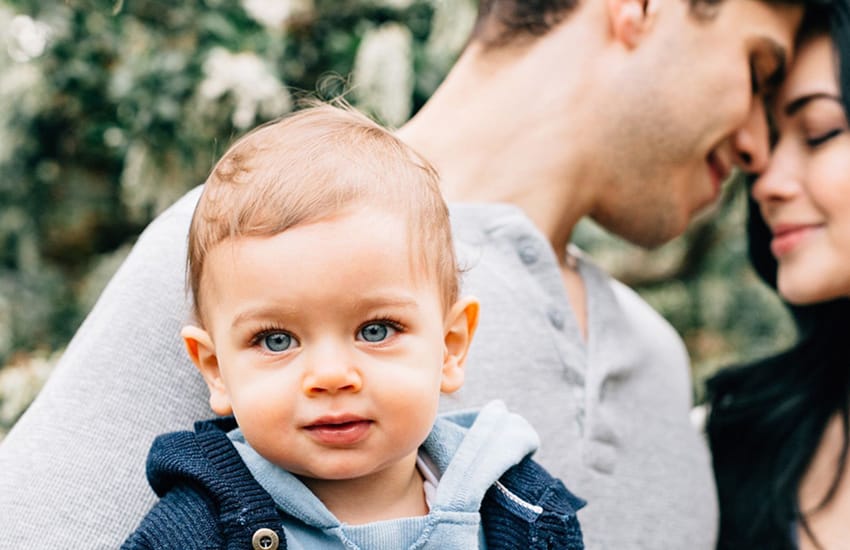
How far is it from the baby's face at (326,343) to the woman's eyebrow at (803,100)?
1.39 metres

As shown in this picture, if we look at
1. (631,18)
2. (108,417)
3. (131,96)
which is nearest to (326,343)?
(108,417)

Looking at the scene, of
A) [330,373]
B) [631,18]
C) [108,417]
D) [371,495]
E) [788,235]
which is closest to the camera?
[330,373]

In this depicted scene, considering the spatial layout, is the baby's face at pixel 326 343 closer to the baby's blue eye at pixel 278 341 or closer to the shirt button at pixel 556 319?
the baby's blue eye at pixel 278 341

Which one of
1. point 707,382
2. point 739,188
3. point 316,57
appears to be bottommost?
point 707,382

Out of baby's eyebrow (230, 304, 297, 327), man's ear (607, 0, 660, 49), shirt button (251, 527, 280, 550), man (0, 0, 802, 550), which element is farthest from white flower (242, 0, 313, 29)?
shirt button (251, 527, 280, 550)

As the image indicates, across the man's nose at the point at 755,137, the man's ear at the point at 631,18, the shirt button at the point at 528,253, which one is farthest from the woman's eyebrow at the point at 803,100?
the shirt button at the point at 528,253

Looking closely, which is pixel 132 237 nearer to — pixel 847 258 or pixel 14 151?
pixel 14 151

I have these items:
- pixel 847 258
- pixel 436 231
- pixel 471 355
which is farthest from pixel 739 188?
pixel 436 231

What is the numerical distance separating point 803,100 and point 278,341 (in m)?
1.59

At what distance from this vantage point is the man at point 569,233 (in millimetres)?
1611

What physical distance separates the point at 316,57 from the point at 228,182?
1895mm

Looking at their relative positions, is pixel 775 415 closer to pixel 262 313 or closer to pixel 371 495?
pixel 371 495

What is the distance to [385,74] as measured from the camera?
2.91 metres

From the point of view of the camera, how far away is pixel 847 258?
2293mm
